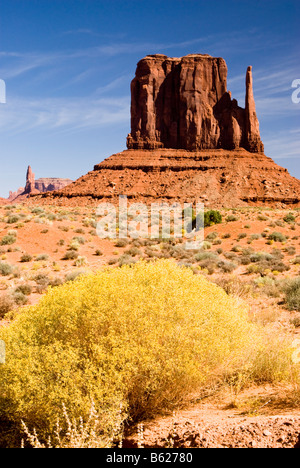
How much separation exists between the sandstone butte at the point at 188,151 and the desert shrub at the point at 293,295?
161ft

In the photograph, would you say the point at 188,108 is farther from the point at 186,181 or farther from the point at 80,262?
the point at 80,262

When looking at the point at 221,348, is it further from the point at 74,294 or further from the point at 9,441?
the point at 9,441

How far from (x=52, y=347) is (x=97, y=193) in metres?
65.2

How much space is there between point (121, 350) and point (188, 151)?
252 ft

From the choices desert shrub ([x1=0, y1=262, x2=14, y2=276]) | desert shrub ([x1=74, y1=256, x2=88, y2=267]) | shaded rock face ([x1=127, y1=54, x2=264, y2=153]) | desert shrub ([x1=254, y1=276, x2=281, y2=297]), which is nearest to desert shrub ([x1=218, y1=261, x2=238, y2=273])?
desert shrub ([x1=254, y1=276, x2=281, y2=297])

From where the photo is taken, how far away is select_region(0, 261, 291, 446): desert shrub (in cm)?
363

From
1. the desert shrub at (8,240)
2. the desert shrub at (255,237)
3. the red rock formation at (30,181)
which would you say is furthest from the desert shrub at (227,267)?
the red rock formation at (30,181)

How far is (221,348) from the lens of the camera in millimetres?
4191

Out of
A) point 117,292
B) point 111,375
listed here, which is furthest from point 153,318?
point 111,375

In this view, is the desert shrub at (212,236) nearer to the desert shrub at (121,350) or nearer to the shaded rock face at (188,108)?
the desert shrub at (121,350)

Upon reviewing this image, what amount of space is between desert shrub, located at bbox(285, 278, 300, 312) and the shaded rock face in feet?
230

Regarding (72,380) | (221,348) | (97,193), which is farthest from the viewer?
(97,193)

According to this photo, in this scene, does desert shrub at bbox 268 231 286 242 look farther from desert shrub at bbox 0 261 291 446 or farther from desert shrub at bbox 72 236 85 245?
desert shrub at bbox 0 261 291 446
